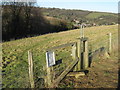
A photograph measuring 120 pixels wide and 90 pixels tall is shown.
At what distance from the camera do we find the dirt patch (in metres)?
5.16

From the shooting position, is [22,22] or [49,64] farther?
[22,22]

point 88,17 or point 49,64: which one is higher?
point 88,17

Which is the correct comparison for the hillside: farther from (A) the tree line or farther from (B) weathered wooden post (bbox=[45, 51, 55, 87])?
(B) weathered wooden post (bbox=[45, 51, 55, 87])

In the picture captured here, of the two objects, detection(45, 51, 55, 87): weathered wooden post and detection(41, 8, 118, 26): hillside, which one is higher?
detection(41, 8, 118, 26): hillside

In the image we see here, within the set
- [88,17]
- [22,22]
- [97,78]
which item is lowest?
[97,78]

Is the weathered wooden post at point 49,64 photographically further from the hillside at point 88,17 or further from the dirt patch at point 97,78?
the hillside at point 88,17

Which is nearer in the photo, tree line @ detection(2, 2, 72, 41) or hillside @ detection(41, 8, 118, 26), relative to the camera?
tree line @ detection(2, 2, 72, 41)

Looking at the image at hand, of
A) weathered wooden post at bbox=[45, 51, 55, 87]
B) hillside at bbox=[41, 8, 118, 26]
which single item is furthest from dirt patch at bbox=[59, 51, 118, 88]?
hillside at bbox=[41, 8, 118, 26]

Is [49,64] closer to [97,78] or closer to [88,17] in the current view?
[97,78]

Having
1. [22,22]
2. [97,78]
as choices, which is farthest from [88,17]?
[97,78]

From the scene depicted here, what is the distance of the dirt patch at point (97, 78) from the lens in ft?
16.9

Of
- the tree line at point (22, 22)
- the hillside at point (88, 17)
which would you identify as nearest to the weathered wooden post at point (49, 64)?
the tree line at point (22, 22)

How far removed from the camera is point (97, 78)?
577 centimetres

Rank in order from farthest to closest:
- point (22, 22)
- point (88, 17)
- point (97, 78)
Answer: point (88, 17) < point (22, 22) < point (97, 78)
